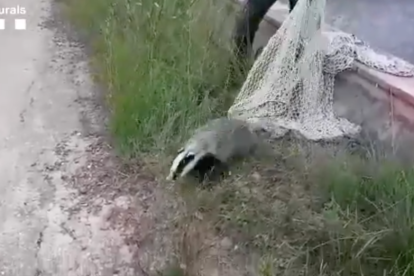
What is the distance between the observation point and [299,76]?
10.7ft

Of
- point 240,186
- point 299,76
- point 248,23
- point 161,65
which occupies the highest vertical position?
point 248,23

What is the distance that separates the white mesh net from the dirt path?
2.49ft

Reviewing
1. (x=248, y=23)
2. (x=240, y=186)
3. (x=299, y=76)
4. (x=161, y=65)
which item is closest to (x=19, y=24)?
(x=161, y=65)

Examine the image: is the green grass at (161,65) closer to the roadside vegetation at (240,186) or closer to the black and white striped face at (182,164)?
the roadside vegetation at (240,186)

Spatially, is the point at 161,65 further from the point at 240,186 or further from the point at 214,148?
the point at 240,186

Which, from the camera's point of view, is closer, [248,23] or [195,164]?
[195,164]

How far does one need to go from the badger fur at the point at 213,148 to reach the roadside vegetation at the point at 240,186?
8 cm

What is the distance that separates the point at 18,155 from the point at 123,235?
937 mm

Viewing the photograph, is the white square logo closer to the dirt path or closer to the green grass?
the dirt path

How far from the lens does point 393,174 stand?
2.52m

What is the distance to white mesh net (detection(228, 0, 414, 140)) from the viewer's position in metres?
3.23

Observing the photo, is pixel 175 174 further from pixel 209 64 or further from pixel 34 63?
pixel 34 63

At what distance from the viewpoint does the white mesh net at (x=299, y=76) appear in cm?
323

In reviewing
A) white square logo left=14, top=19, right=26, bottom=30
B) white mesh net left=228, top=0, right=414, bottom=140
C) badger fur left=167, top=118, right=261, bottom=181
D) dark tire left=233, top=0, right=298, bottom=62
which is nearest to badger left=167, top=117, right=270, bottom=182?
badger fur left=167, top=118, right=261, bottom=181
